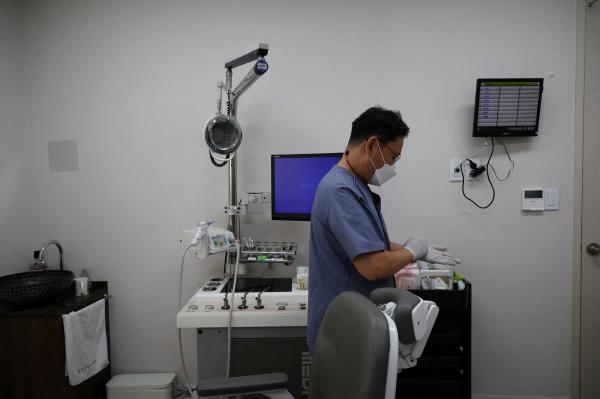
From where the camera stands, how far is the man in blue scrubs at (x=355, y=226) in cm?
125

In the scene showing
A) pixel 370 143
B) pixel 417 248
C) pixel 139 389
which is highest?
pixel 370 143

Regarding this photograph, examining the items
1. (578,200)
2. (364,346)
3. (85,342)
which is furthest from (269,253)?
(578,200)

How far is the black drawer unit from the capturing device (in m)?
1.71

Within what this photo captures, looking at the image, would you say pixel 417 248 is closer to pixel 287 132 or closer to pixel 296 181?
pixel 296 181

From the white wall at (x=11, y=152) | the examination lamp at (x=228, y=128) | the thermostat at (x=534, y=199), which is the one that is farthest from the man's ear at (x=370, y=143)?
the white wall at (x=11, y=152)

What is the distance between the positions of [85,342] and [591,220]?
2751mm

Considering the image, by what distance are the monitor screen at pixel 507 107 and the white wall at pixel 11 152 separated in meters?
2.57

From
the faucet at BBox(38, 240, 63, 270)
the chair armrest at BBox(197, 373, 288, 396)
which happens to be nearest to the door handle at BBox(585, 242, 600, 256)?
the chair armrest at BBox(197, 373, 288, 396)

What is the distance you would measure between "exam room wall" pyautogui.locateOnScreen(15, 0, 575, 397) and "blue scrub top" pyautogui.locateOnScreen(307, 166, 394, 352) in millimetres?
843

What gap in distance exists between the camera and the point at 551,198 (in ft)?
6.92

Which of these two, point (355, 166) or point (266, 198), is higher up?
point (355, 166)

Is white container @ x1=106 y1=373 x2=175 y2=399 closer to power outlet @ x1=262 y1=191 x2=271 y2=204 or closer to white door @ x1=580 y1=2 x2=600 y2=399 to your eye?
power outlet @ x1=262 y1=191 x2=271 y2=204

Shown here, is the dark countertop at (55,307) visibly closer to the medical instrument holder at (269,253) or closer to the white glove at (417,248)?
the medical instrument holder at (269,253)

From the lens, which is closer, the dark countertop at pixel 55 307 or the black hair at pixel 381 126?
the black hair at pixel 381 126
